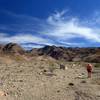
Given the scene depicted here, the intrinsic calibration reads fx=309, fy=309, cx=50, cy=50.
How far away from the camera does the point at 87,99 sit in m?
17.5

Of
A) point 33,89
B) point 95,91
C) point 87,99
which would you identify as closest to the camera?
point 87,99

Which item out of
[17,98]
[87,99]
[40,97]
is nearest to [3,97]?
[17,98]

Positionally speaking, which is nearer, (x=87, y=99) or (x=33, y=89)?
(x=87, y=99)

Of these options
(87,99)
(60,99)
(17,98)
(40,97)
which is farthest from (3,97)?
(87,99)

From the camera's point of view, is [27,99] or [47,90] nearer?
[27,99]

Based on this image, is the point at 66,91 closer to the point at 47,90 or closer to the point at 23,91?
the point at 47,90

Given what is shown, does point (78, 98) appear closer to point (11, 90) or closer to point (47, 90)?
point (47, 90)

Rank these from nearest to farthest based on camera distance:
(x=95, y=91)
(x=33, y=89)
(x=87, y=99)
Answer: (x=87, y=99)
(x=95, y=91)
(x=33, y=89)

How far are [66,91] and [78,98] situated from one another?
2.53 m

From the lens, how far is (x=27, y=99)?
17.7 meters

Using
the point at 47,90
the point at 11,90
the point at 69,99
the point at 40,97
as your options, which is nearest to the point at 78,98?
the point at 69,99

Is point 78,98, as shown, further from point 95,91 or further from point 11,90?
point 11,90

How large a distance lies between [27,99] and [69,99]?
7.89ft

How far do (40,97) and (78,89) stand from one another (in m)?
3.68
